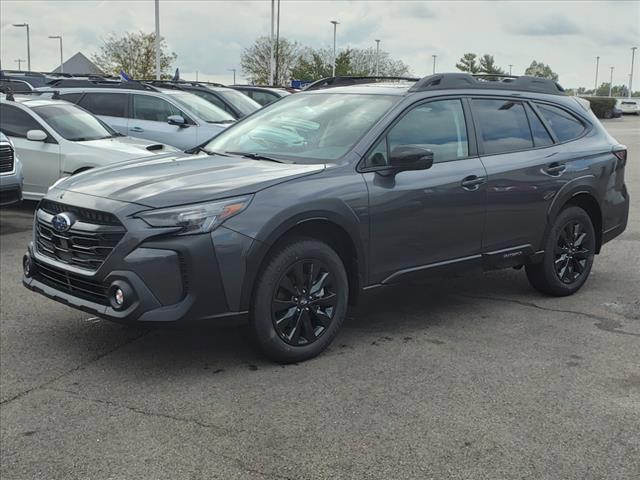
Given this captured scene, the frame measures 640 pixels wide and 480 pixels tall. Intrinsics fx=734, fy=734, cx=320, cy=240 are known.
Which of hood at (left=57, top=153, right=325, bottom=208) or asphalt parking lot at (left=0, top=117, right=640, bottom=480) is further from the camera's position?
hood at (left=57, top=153, right=325, bottom=208)

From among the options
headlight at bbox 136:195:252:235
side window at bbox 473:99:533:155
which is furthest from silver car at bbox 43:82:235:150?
headlight at bbox 136:195:252:235

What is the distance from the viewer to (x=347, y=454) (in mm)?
3324

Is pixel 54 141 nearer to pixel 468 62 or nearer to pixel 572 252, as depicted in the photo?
pixel 572 252

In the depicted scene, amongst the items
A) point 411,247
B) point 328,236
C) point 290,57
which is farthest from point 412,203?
point 290,57

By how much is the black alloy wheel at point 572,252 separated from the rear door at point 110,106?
8.37m

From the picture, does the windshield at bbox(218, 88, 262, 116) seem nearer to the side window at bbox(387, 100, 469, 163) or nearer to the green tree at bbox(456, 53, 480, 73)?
the side window at bbox(387, 100, 469, 163)

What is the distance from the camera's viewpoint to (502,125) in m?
5.61

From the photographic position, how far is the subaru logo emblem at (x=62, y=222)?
14.1ft

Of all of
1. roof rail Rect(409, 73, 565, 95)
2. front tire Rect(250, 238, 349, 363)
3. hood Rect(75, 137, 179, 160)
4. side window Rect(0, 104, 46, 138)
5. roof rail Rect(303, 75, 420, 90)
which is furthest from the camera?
side window Rect(0, 104, 46, 138)

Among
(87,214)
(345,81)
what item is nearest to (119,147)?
(345,81)

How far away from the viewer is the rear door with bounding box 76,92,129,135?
40.3 ft

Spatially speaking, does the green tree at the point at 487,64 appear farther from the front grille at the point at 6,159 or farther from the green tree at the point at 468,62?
the front grille at the point at 6,159

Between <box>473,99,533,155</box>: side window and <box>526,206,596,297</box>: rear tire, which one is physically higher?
<box>473,99,533,155</box>: side window

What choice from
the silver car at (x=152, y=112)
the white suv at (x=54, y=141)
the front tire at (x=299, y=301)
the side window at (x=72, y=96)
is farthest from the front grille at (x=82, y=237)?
the side window at (x=72, y=96)
